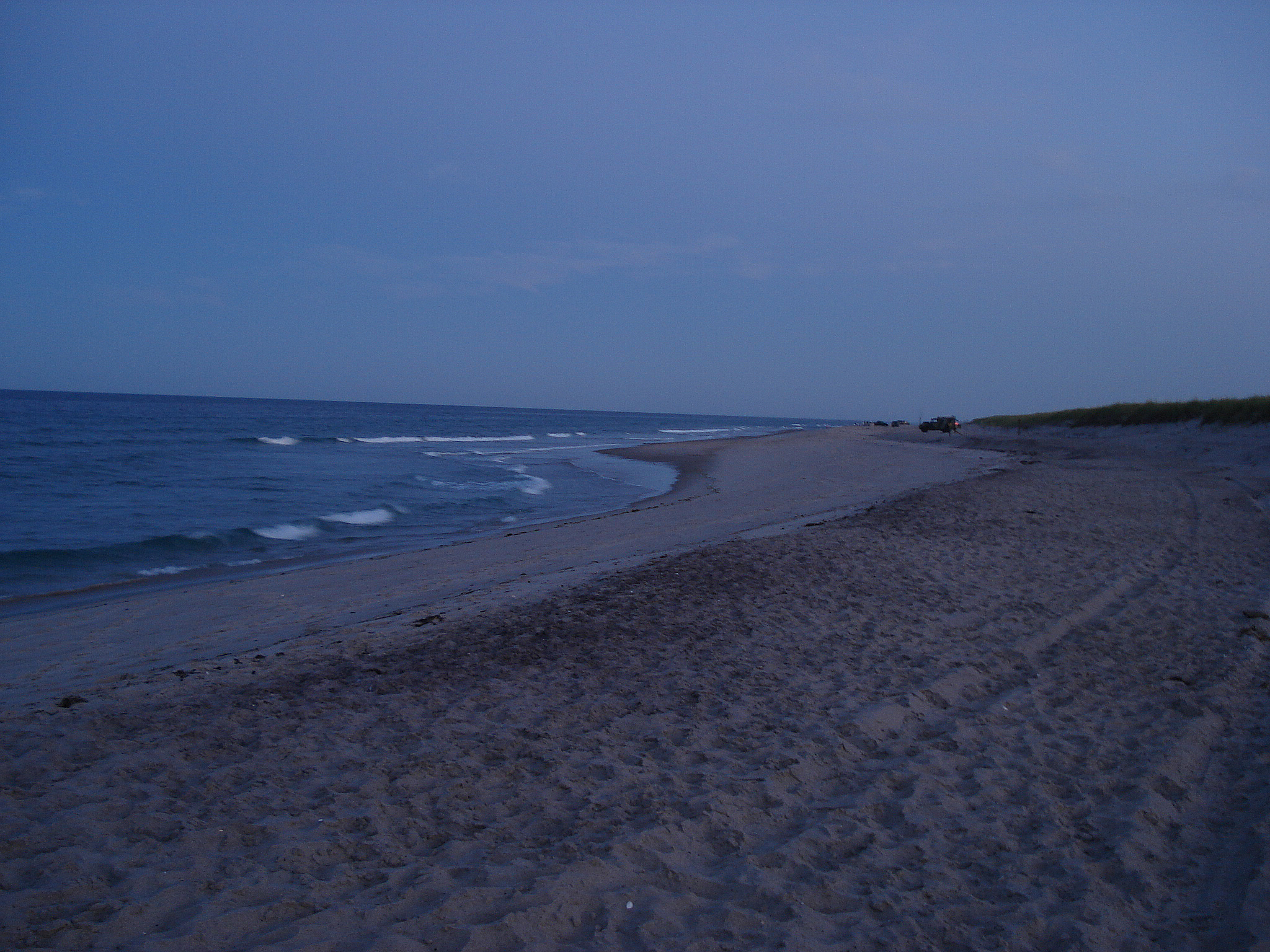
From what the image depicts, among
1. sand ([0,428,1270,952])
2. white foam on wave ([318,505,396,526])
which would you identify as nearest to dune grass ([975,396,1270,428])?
sand ([0,428,1270,952])

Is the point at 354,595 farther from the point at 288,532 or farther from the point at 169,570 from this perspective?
the point at 288,532

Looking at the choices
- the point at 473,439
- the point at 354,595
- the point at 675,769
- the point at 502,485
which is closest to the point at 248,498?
the point at 502,485

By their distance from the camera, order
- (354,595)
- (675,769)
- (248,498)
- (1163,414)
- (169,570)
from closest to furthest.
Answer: (675,769) → (354,595) → (169,570) → (248,498) → (1163,414)

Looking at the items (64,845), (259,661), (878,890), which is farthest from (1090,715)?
(259,661)

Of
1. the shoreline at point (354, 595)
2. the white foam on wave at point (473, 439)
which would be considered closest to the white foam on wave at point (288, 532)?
the shoreline at point (354, 595)

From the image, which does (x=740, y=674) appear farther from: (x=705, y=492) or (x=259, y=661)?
(x=705, y=492)

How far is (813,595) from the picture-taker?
290 inches

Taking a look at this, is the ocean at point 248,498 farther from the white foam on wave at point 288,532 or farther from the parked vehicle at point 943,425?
the parked vehicle at point 943,425

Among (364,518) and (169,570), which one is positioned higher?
(364,518)

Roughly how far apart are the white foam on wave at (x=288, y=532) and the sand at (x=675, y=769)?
536 centimetres

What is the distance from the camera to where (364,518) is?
1639 cm

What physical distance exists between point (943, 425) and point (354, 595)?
49.3 metres

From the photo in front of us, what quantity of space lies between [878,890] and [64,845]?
357 centimetres

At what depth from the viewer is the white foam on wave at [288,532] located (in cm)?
1396
